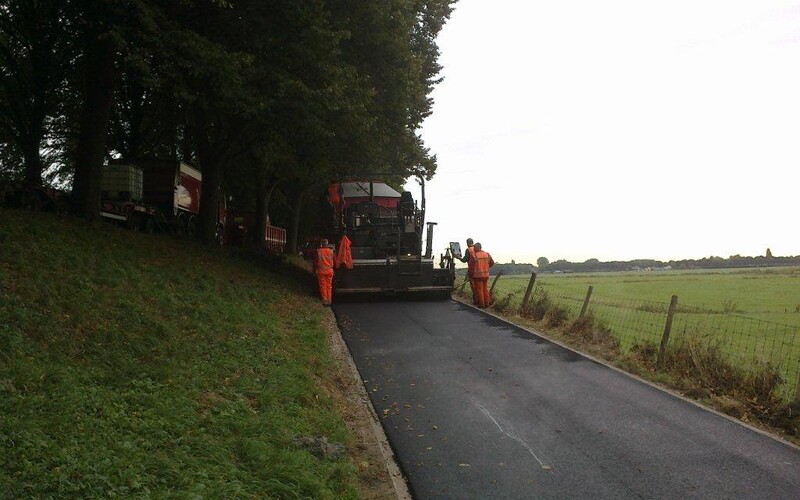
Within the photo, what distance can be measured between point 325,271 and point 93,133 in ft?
20.6

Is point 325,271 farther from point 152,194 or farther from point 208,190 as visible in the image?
point 152,194

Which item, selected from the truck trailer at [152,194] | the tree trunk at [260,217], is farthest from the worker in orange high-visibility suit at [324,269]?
the tree trunk at [260,217]

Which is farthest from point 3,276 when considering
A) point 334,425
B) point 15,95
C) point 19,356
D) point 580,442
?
point 15,95

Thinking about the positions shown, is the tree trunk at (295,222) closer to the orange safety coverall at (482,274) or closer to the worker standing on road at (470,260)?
the worker standing on road at (470,260)

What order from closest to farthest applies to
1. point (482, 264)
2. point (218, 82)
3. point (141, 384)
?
point (141, 384), point (218, 82), point (482, 264)

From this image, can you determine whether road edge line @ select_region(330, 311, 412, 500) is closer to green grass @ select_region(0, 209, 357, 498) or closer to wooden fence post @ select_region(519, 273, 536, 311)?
green grass @ select_region(0, 209, 357, 498)

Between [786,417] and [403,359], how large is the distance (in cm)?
501

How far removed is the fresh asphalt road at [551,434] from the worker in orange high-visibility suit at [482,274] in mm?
6193

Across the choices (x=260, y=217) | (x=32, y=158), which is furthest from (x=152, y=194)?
(x=260, y=217)

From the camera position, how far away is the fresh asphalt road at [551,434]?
4.80 meters

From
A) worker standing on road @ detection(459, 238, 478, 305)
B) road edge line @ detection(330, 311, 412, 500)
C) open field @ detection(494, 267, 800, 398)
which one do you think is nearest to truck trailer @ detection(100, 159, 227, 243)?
worker standing on road @ detection(459, 238, 478, 305)

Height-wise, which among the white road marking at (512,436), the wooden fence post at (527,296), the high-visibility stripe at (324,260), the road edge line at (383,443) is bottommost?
the road edge line at (383,443)

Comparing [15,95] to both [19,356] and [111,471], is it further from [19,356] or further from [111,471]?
[111,471]

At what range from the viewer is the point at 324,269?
15656mm
